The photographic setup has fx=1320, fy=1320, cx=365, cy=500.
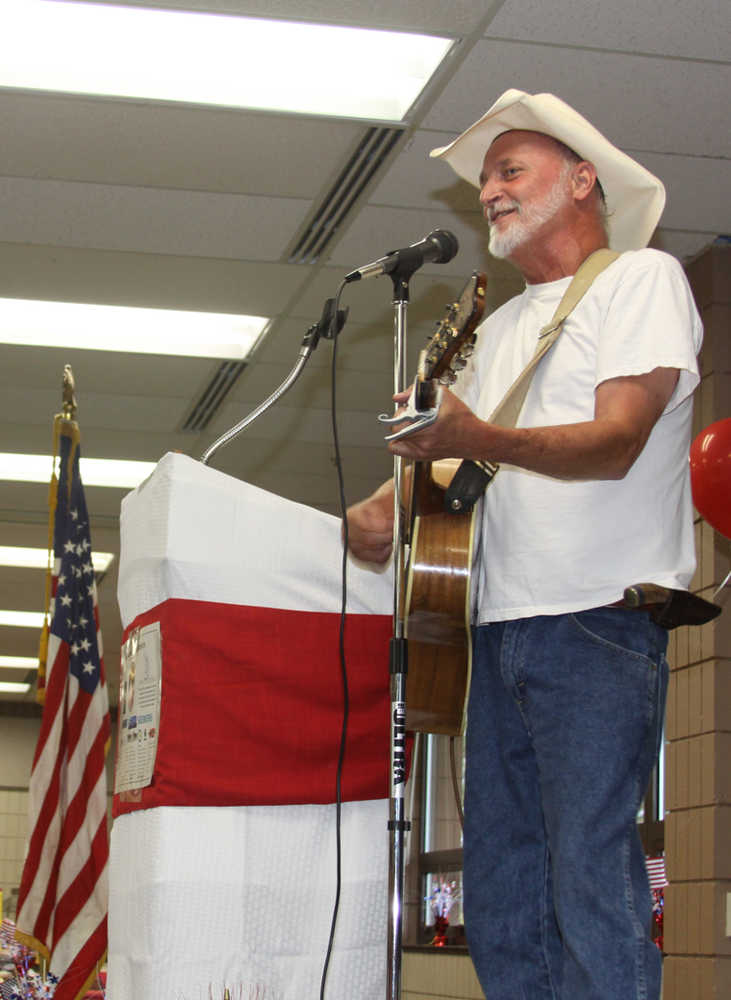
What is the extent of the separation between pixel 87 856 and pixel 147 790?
7.36 ft

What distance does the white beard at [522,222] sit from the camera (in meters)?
1.99

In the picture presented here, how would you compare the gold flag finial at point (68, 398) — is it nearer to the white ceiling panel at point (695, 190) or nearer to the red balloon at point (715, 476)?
the white ceiling panel at point (695, 190)

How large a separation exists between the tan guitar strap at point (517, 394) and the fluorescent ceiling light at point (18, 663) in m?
11.2

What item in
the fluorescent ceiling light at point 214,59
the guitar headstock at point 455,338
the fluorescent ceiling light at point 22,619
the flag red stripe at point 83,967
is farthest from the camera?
the fluorescent ceiling light at point 22,619

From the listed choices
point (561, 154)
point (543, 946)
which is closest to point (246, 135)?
point (561, 154)

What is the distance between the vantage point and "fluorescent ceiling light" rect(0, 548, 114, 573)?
29.7 ft

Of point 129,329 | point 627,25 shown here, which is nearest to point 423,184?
point 627,25

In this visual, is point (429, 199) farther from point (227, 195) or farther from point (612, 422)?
point (612, 422)

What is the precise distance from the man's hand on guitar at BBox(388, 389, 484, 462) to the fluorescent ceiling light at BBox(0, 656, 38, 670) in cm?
1146

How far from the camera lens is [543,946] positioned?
1735mm

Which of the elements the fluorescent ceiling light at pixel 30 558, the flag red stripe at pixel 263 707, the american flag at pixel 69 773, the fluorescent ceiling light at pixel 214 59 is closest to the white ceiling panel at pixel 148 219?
the fluorescent ceiling light at pixel 214 59

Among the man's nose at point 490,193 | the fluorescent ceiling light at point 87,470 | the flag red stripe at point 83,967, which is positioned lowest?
the flag red stripe at point 83,967

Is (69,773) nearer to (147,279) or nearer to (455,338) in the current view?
(147,279)

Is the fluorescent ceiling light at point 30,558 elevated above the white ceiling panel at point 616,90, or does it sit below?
below
